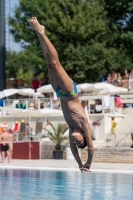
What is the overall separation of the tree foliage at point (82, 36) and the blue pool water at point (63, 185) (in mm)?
15353

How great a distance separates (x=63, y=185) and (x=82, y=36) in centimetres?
1922

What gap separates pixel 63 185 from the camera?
1564 centimetres

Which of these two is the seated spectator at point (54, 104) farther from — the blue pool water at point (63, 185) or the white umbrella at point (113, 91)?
the blue pool water at point (63, 185)

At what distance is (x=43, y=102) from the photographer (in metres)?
30.5

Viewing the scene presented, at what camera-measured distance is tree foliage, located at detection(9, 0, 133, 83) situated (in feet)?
110

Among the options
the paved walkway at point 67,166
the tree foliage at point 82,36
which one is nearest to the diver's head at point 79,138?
the paved walkway at point 67,166

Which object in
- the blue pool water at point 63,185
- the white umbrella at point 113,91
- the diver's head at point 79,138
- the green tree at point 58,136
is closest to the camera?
the diver's head at point 79,138

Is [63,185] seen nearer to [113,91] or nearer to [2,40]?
[113,91]

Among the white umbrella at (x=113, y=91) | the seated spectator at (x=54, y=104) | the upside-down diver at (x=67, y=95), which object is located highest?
the white umbrella at (x=113, y=91)

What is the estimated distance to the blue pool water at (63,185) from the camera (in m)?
13.2

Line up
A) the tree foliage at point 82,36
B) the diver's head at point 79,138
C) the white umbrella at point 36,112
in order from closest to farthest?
the diver's head at point 79,138
the white umbrella at point 36,112
the tree foliage at point 82,36

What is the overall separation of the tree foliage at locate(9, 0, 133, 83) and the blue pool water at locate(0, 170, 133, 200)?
1535 centimetres

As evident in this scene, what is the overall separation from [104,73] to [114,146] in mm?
11592

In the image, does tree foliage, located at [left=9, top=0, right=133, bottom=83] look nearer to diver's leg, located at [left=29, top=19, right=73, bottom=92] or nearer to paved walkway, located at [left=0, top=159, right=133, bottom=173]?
paved walkway, located at [left=0, top=159, right=133, bottom=173]
